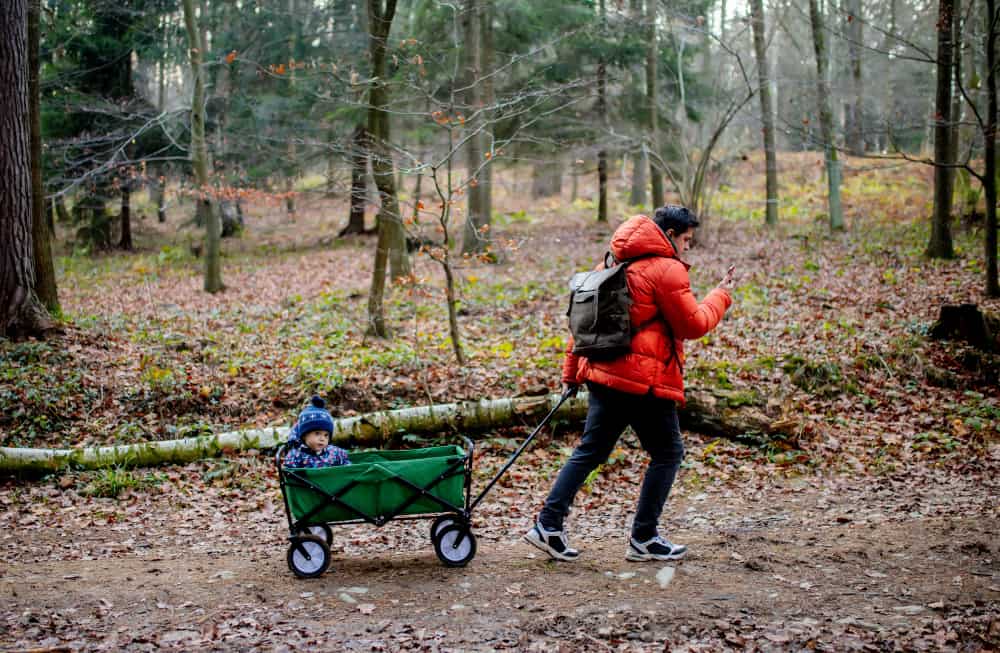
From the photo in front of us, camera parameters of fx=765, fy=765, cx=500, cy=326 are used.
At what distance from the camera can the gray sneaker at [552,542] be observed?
4.89m

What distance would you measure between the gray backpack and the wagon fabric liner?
42.8 inches

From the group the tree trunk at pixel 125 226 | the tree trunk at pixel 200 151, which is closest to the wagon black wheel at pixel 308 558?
the tree trunk at pixel 200 151

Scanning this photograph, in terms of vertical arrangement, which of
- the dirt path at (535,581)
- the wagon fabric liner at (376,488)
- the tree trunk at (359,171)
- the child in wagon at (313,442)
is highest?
the tree trunk at (359,171)

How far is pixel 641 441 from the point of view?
4668 mm

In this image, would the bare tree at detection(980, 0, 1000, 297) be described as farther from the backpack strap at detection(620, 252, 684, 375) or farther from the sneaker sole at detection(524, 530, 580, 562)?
the sneaker sole at detection(524, 530, 580, 562)

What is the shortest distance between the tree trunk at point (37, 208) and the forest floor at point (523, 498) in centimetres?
68

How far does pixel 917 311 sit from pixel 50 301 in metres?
11.9

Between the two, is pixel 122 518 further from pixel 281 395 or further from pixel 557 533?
pixel 557 533

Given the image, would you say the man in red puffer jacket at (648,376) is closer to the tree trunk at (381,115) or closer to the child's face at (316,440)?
the child's face at (316,440)

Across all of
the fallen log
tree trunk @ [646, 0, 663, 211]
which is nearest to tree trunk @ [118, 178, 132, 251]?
tree trunk @ [646, 0, 663, 211]

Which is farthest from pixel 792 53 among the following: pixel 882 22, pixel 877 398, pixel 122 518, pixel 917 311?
pixel 122 518

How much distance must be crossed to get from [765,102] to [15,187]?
1796cm

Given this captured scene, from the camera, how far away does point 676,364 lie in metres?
4.60

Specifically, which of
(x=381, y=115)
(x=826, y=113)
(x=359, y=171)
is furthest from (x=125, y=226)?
(x=826, y=113)
